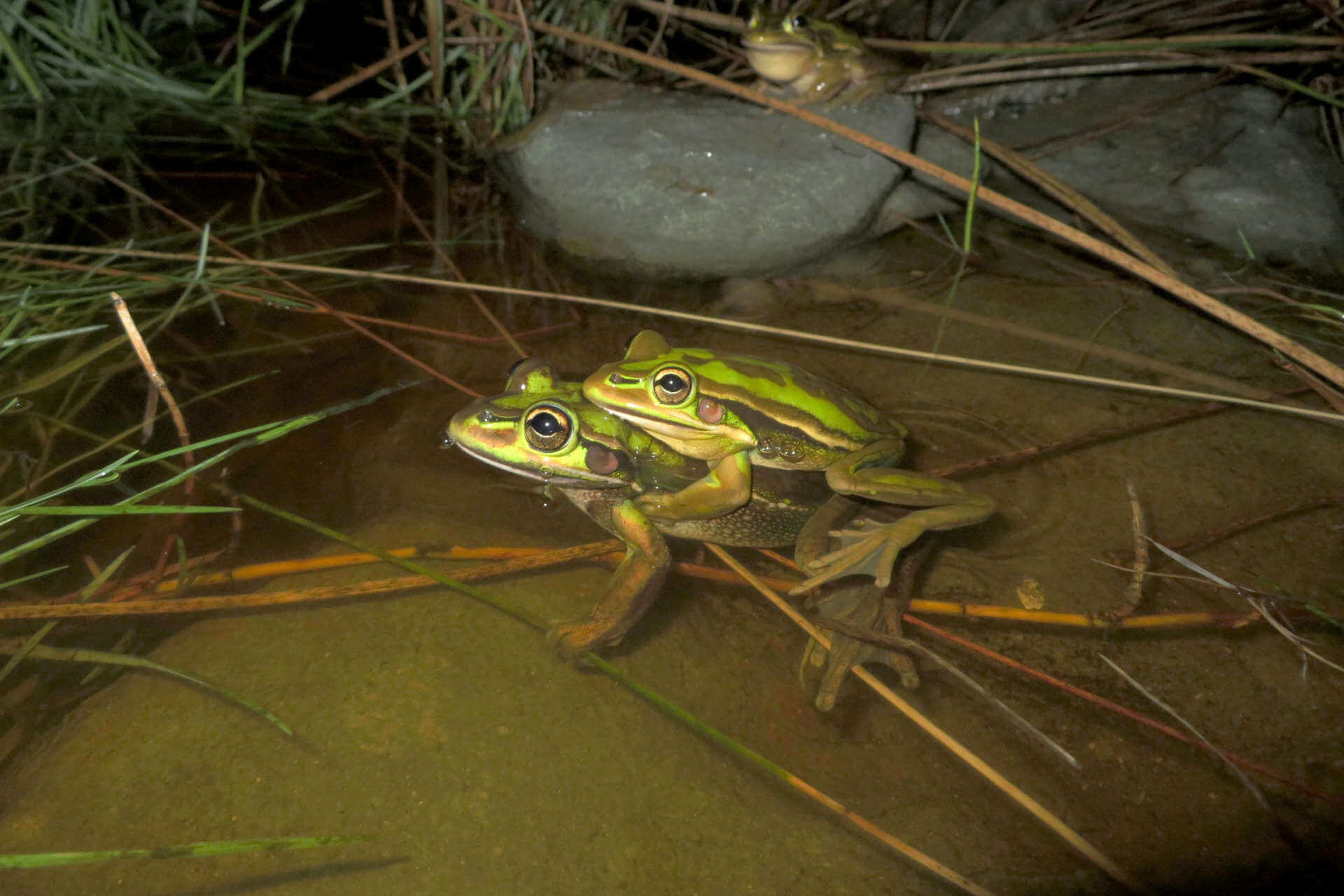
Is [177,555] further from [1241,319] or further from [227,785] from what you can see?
[1241,319]

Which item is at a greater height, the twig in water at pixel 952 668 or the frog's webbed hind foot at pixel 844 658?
the twig in water at pixel 952 668

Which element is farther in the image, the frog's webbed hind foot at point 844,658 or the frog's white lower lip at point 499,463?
the frog's white lower lip at point 499,463

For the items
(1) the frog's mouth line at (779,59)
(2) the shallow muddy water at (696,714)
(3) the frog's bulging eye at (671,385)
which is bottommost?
(2) the shallow muddy water at (696,714)

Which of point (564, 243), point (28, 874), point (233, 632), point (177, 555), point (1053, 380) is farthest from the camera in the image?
point (564, 243)

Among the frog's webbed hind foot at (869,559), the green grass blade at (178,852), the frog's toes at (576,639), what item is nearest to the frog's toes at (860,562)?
the frog's webbed hind foot at (869,559)

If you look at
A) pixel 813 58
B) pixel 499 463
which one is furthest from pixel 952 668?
pixel 813 58

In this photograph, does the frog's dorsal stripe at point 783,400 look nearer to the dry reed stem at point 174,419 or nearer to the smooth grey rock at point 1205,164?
the dry reed stem at point 174,419

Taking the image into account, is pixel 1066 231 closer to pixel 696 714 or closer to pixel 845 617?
pixel 845 617

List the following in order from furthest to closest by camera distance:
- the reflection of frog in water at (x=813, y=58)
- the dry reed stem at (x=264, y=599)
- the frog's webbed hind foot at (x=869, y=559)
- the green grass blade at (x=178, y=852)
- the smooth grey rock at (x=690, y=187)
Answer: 1. the reflection of frog in water at (x=813, y=58)
2. the smooth grey rock at (x=690, y=187)
3. the frog's webbed hind foot at (x=869, y=559)
4. the dry reed stem at (x=264, y=599)
5. the green grass blade at (x=178, y=852)

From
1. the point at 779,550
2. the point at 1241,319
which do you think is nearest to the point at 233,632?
the point at 779,550
